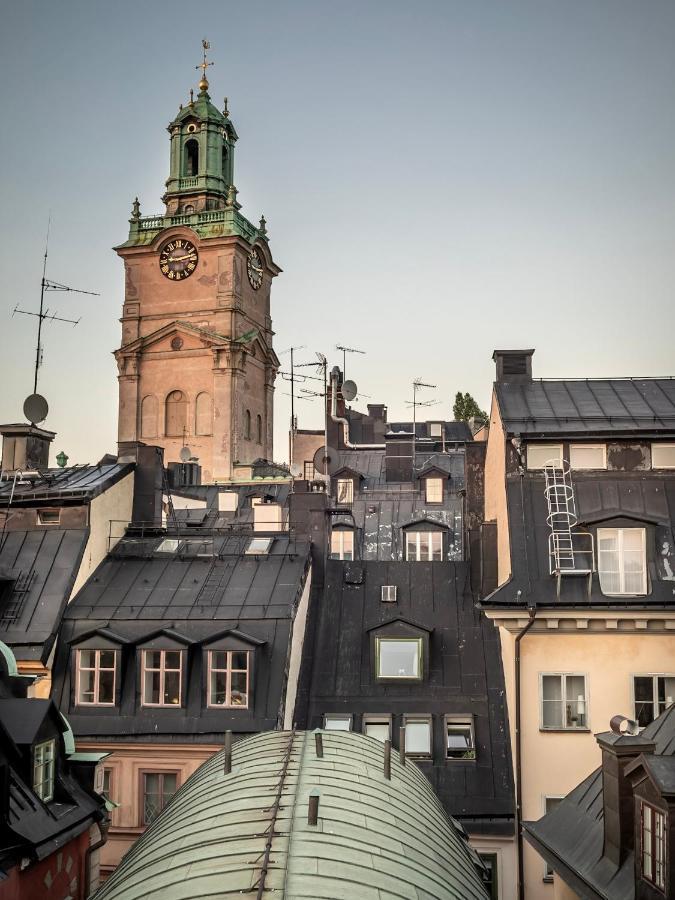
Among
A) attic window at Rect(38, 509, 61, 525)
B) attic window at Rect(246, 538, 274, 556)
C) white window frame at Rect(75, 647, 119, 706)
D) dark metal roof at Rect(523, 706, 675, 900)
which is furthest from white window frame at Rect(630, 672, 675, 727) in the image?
attic window at Rect(38, 509, 61, 525)

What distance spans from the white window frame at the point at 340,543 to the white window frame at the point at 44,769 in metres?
16.1

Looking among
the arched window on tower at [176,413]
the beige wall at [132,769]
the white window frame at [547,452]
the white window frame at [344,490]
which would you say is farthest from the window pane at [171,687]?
the arched window on tower at [176,413]

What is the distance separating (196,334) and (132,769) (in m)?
60.2

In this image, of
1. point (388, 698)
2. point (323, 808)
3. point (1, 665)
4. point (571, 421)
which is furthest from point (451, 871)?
point (571, 421)

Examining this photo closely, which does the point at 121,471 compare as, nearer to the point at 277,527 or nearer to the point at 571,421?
the point at 277,527

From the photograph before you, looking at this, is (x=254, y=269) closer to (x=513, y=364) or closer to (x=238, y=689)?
(x=513, y=364)

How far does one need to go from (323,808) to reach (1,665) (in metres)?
9.50

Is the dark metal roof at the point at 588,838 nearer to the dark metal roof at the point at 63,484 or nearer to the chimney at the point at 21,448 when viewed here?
the dark metal roof at the point at 63,484

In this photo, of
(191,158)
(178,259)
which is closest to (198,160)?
(191,158)

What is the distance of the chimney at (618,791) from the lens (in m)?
A: 15.9

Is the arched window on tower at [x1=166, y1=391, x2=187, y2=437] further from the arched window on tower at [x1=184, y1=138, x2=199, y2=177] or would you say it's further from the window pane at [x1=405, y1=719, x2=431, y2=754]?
the window pane at [x1=405, y1=719, x2=431, y2=754]

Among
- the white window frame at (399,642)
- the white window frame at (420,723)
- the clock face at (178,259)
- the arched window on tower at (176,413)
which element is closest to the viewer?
the white window frame at (420,723)

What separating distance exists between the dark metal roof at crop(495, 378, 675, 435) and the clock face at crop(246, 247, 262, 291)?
60.0 m

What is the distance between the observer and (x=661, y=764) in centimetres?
1480
